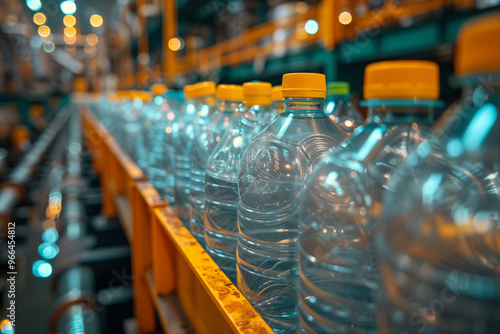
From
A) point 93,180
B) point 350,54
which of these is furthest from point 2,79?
point 350,54

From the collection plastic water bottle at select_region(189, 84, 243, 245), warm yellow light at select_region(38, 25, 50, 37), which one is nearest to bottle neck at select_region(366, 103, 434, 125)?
plastic water bottle at select_region(189, 84, 243, 245)

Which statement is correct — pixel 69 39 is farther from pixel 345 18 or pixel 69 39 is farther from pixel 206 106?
pixel 206 106

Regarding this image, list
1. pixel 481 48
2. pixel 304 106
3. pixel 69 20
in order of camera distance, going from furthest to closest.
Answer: pixel 69 20, pixel 304 106, pixel 481 48

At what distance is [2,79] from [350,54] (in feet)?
22.6

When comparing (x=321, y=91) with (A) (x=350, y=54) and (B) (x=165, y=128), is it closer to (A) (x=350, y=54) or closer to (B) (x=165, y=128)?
(A) (x=350, y=54)

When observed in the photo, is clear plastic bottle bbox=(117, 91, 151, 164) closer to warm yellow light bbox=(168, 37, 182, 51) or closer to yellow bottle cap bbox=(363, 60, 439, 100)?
yellow bottle cap bbox=(363, 60, 439, 100)

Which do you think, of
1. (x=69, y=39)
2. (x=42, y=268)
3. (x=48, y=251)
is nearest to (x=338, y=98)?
(x=48, y=251)

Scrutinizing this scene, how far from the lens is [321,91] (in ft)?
2.01

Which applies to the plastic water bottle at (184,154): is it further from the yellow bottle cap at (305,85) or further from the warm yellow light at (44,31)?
the warm yellow light at (44,31)

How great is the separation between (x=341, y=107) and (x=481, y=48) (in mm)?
820

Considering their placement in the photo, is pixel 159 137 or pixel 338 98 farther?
pixel 159 137

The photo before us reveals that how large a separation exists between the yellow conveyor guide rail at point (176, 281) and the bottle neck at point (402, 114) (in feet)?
1.26

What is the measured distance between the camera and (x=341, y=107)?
112 cm

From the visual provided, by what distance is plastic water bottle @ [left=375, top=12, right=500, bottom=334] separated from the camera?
0.36 m
